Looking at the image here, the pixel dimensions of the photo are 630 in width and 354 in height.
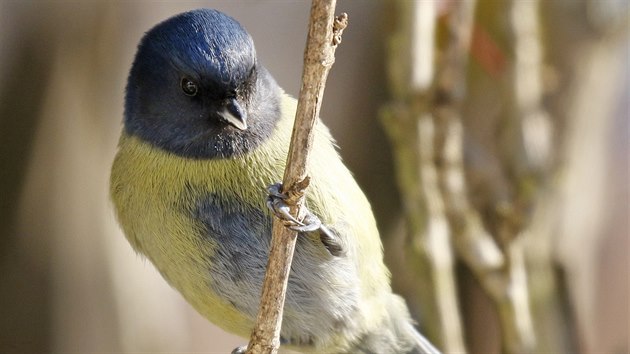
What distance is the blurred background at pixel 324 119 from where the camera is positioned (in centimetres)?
335

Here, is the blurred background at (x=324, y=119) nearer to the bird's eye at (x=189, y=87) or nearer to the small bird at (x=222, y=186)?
the small bird at (x=222, y=186)

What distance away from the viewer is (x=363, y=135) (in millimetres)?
3996

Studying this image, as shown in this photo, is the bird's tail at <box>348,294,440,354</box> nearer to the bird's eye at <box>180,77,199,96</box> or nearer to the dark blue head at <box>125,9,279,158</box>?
the dark blue head at <box>125,9,279,158</box>

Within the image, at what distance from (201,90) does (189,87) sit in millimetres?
44

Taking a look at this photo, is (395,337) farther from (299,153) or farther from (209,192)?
(299,153)

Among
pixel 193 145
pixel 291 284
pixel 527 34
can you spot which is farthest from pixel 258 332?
pixel 527 34

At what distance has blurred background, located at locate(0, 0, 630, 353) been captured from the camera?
3.35 m

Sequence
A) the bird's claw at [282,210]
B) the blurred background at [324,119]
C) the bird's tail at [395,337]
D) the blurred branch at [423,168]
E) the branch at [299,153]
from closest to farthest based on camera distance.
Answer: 1. the branch at [299,153]
2. the bird's claw at [282,210]
3. the bird's tail at [395,337]
4. the blurred branch at [423,168]
5. the blurred background at [324,119]

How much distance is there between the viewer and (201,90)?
6.93ft

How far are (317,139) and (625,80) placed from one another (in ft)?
5.43

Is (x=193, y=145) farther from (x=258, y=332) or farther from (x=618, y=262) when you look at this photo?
(x=618, y=262)

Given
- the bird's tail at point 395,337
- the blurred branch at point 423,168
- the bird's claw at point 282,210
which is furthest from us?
the blurred branch at point 423,168

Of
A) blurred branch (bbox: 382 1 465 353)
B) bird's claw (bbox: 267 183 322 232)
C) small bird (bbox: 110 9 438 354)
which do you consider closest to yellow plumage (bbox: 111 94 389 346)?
small bird (bbox: 110 9 438 354)

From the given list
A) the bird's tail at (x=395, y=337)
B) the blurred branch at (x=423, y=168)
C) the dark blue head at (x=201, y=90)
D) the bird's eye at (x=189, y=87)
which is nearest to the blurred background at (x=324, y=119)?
the blurred branch at (x=423, y=168)
